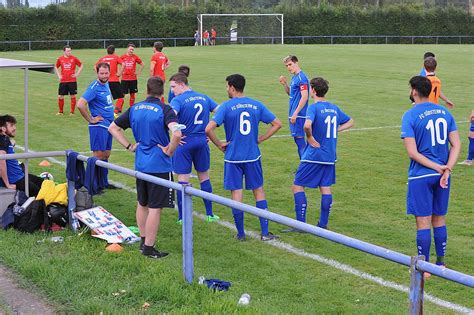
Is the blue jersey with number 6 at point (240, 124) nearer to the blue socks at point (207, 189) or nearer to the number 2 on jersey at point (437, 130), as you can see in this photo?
the blue socks at point (207, 189)

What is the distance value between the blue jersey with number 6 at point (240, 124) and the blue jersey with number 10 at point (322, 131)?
67cm

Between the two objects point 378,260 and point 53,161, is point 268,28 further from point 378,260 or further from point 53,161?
point 378,260

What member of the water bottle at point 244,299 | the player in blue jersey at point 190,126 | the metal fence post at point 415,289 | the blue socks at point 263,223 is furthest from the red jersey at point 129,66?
the metal fence post at point 415,289

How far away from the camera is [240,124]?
853 centimetres

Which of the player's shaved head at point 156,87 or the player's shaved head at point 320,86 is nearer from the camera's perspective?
the player's shaved head at point 156,87

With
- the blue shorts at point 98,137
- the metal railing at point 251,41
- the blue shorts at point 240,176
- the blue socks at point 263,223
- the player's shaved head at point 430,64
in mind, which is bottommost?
the blue socks at point 263,223

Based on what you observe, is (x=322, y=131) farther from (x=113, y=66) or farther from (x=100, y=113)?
(x=113, y=66)

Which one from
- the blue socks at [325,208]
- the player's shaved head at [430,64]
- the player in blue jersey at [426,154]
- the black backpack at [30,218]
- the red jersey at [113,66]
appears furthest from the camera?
the red jersey at [113,66]

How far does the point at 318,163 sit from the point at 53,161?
6584 mm

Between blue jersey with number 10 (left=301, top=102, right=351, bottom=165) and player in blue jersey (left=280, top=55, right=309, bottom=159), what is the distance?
2770 mm

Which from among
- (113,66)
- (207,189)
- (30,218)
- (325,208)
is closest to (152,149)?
(30,218)

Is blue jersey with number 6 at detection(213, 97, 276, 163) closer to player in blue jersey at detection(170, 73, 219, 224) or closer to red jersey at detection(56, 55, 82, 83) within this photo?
player in blue jersey at detection(170, 73, 219, 224)

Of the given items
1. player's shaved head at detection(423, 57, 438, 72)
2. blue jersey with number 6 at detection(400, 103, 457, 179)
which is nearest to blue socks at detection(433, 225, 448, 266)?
blue jersey with number 6 at detection(400, 103, 457, 179)

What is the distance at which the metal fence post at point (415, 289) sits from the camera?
4.38 meters
